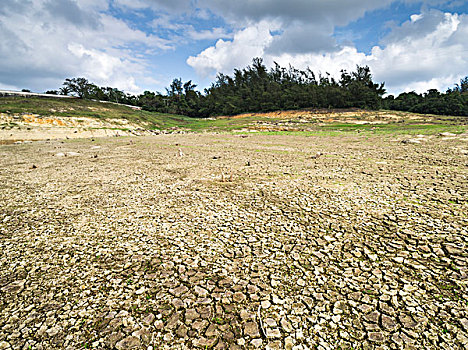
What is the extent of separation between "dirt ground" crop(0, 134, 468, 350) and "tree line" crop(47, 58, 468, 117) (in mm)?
67958

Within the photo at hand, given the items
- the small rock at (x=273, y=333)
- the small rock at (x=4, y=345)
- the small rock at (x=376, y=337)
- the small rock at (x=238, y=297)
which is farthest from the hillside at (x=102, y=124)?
the small rock at (x=4, y=345)

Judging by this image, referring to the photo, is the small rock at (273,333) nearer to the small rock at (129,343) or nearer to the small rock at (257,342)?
the small rock at (257,342)

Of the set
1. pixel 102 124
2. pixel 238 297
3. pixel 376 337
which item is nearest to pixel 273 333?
pixel 238 297

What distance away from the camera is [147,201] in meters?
7.80

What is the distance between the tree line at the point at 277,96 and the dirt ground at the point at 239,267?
67958mm

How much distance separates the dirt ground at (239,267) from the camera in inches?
121

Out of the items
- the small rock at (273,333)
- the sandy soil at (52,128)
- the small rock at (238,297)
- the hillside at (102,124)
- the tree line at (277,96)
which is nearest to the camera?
the small rock at (273,333)

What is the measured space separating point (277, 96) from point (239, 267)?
3236 inches

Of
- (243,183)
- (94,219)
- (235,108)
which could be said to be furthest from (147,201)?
(235,108)

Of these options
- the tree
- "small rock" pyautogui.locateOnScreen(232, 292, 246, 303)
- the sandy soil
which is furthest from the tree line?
"small rock" pyautogui.locateOnScreen(232, 292, 246, 303)

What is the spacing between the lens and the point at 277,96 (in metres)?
79.4

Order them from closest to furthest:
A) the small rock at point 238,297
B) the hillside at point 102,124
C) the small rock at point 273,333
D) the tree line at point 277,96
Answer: the small rock at point 273,333, the small rock at point 238,297, the hillside at point 102,124, the tree line at point 277,96

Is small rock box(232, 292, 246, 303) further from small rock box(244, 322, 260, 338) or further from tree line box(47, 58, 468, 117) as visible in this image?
tree line box(47, 58, 468, 117)

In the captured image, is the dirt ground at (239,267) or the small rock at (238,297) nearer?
the dirt ground at (239,267)
